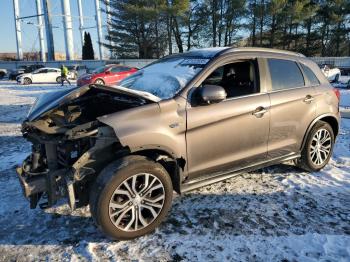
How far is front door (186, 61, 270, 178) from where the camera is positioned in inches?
157

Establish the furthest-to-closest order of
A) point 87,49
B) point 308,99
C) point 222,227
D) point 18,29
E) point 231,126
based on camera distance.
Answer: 1. point 18,29
2. point 87,49
3. point 308,99
4. point 231,126
5. point 222,227

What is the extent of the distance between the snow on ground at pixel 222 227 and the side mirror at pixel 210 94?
4.32 ft

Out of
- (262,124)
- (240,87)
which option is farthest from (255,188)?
(240,87)

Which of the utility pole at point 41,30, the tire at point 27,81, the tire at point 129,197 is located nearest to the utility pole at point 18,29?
the utility pole at point 41,30

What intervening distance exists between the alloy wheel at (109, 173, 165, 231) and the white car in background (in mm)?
26928

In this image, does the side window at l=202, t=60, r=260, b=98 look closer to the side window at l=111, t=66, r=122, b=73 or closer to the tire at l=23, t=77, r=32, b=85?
the side window at l=111, t=66, r=122, b=73

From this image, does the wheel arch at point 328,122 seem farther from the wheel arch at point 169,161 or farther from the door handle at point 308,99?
the wheel arch at point 169,161

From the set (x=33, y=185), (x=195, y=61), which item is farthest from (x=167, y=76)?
(x=33, y=185)

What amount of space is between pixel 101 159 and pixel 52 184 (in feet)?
1.73

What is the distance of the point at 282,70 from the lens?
4.91m

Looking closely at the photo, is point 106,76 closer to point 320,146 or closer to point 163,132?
point 320,146

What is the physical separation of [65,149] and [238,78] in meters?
2.43

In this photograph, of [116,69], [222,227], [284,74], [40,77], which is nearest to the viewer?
[222,227]

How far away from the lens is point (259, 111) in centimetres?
445
